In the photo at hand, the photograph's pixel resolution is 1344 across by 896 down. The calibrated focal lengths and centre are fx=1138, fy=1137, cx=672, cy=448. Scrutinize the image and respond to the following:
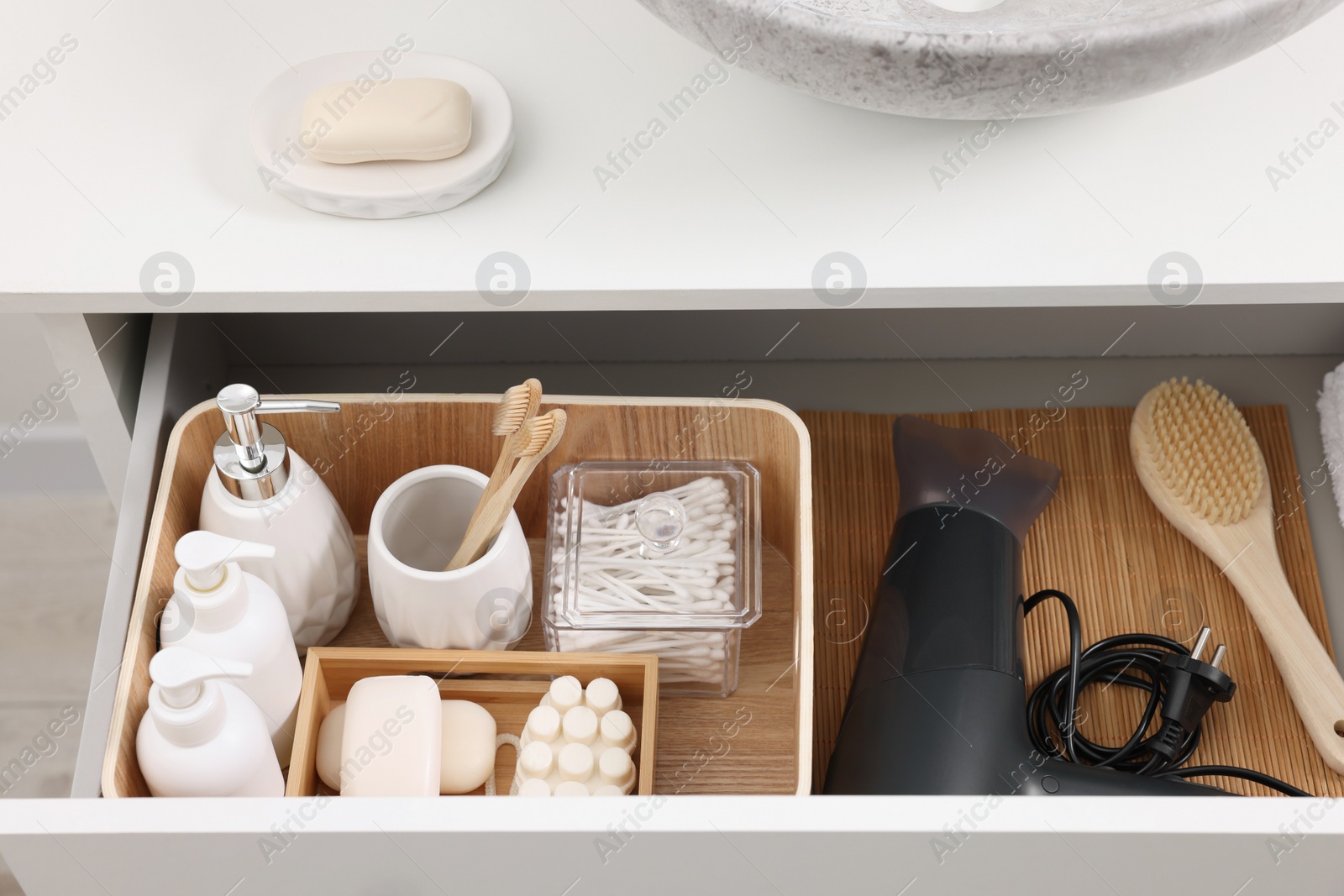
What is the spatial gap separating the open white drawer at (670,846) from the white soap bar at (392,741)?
0.09 meters

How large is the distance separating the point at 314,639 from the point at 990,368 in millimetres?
545

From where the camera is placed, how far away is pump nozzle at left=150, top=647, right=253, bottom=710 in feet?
1.57

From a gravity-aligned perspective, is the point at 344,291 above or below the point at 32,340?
below

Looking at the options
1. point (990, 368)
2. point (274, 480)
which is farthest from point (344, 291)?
point (990, 368)

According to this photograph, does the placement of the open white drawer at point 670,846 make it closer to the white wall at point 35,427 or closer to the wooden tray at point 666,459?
the wooden tray at point 666,459

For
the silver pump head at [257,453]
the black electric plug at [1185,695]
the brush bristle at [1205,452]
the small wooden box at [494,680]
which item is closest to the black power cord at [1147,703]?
the black electric plug at [1185,695]

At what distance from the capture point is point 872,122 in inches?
24.2

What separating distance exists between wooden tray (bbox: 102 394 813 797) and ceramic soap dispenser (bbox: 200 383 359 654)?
39 mm

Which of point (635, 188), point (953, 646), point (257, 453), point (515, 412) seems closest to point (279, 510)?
point (257, 453)

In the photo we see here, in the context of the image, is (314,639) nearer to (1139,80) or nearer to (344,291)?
(344,291)

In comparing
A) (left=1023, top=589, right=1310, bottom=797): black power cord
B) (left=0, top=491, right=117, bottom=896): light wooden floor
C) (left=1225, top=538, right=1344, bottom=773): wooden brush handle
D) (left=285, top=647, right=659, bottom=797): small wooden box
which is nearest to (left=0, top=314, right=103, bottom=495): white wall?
(left=0, top=491, right=117, bottom=896): light wooden floor

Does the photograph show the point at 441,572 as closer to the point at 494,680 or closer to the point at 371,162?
the point at 494,680

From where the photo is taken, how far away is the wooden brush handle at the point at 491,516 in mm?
572

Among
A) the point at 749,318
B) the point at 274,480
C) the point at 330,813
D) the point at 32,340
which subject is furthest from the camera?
the point at 32,340
